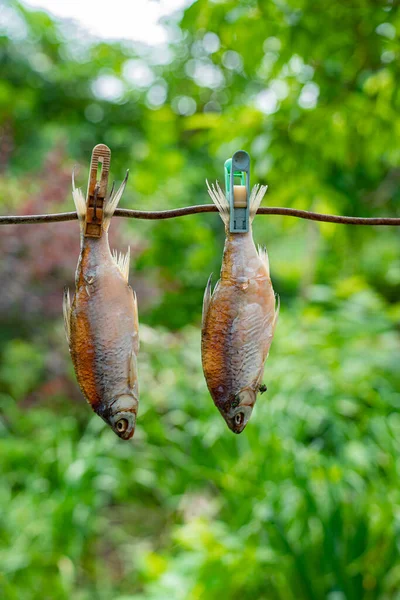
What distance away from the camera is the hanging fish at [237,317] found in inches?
30.0

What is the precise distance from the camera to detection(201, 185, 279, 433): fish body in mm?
763

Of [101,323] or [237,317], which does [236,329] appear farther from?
[101,323]

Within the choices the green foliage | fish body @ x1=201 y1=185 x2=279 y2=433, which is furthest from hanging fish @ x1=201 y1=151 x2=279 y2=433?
the green foliage

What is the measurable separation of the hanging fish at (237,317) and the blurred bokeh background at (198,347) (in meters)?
1.18

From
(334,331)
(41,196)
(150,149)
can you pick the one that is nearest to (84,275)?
(334,331)

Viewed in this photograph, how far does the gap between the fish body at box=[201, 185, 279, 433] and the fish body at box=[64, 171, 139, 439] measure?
11 centimetres

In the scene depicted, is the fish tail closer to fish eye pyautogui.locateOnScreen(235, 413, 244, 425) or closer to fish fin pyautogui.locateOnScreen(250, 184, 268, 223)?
fish fin pyautogui.locateOnScreen(250, 184, 268, 223)

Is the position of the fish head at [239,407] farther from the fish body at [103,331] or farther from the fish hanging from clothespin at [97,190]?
the fish hanging from clothespin at [97,190]

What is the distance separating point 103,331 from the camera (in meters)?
0.77

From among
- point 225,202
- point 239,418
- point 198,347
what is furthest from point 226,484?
point 225,202

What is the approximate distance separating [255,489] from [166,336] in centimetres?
138

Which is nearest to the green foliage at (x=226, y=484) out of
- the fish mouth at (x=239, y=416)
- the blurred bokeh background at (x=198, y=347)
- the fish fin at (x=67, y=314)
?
the blurred bokeh background at (x=198, y=347)

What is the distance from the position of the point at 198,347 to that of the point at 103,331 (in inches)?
114

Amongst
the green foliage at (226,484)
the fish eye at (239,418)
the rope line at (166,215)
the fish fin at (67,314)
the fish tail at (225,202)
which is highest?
the fish tail at (225,202)
